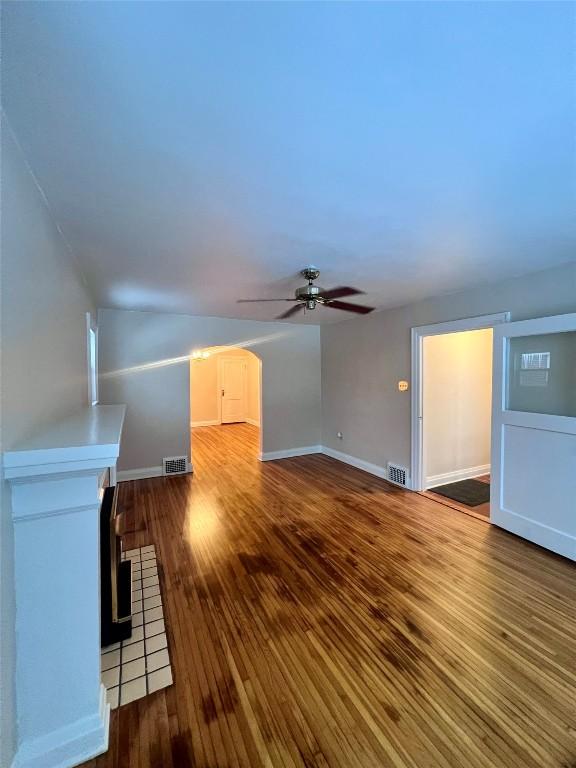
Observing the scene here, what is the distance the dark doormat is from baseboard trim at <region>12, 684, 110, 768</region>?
367 centimetres

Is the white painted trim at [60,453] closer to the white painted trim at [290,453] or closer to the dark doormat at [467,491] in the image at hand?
the dark doormat at [467,491]

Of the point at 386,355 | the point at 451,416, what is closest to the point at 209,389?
the point at 386,355

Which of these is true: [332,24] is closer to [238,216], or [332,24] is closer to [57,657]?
[238,216]

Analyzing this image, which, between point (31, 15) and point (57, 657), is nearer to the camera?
point (31, 15)

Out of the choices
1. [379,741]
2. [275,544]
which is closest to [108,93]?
[379,741]

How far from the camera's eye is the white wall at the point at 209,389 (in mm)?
9047

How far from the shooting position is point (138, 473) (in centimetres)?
461

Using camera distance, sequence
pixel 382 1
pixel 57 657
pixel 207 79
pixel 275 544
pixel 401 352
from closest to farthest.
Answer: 1. pixel 382 1
2. pixel 207 79
3. pixel 57 657
4. pixel 275 544
5. pixel 401 352

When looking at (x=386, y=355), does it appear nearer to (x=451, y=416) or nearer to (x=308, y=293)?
(x=451, y=416)

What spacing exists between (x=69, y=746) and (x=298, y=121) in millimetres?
2501

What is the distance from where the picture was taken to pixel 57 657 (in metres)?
1.23

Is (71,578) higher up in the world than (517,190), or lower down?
lower down

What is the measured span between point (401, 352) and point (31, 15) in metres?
4.07

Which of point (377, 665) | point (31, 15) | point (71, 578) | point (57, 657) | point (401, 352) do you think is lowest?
point (377, 665)
